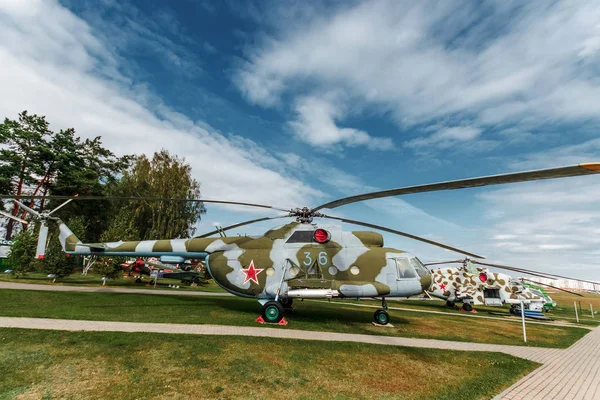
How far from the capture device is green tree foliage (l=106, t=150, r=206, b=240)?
113 feet

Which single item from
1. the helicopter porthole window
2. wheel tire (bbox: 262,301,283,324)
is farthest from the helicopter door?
wheel tire (bbox: 262,301,283,324)

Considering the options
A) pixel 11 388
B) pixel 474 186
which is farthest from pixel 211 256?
pixel 474 186

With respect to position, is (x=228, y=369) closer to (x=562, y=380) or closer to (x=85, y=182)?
(x=562, y=380)

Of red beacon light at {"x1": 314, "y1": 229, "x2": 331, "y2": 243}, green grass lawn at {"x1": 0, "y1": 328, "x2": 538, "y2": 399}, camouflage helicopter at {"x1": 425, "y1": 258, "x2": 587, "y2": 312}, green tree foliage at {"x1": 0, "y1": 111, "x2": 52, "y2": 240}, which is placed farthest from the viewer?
green tree foliage at {"x1": 0, "y1": 111, "x2": 52, "y2": 240}

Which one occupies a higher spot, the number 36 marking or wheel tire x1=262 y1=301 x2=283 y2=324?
the number 36 marking

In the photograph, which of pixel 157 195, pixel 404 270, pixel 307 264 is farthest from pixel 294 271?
pixel 157 195

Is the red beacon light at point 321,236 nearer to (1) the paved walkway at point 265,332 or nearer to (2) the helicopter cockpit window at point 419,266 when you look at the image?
(1) the paved walkway at point 265,332

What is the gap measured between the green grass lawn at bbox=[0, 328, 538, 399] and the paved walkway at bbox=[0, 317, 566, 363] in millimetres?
723

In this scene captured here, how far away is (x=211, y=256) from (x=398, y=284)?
313 inches

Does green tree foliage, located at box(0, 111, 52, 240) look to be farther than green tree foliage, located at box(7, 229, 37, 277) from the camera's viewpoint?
Yes

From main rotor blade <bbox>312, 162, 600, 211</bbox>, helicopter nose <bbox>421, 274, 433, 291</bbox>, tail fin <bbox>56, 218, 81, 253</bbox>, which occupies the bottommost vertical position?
helicopter nose <bbox>421, 274, 433, 291</bbox>

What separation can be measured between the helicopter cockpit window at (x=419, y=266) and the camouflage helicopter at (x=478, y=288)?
32.4 feet

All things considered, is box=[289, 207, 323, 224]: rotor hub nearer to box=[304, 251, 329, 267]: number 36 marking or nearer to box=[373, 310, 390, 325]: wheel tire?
box=[304, 251, 329, 267]: number 36 marking

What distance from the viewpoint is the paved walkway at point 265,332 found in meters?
8.60
